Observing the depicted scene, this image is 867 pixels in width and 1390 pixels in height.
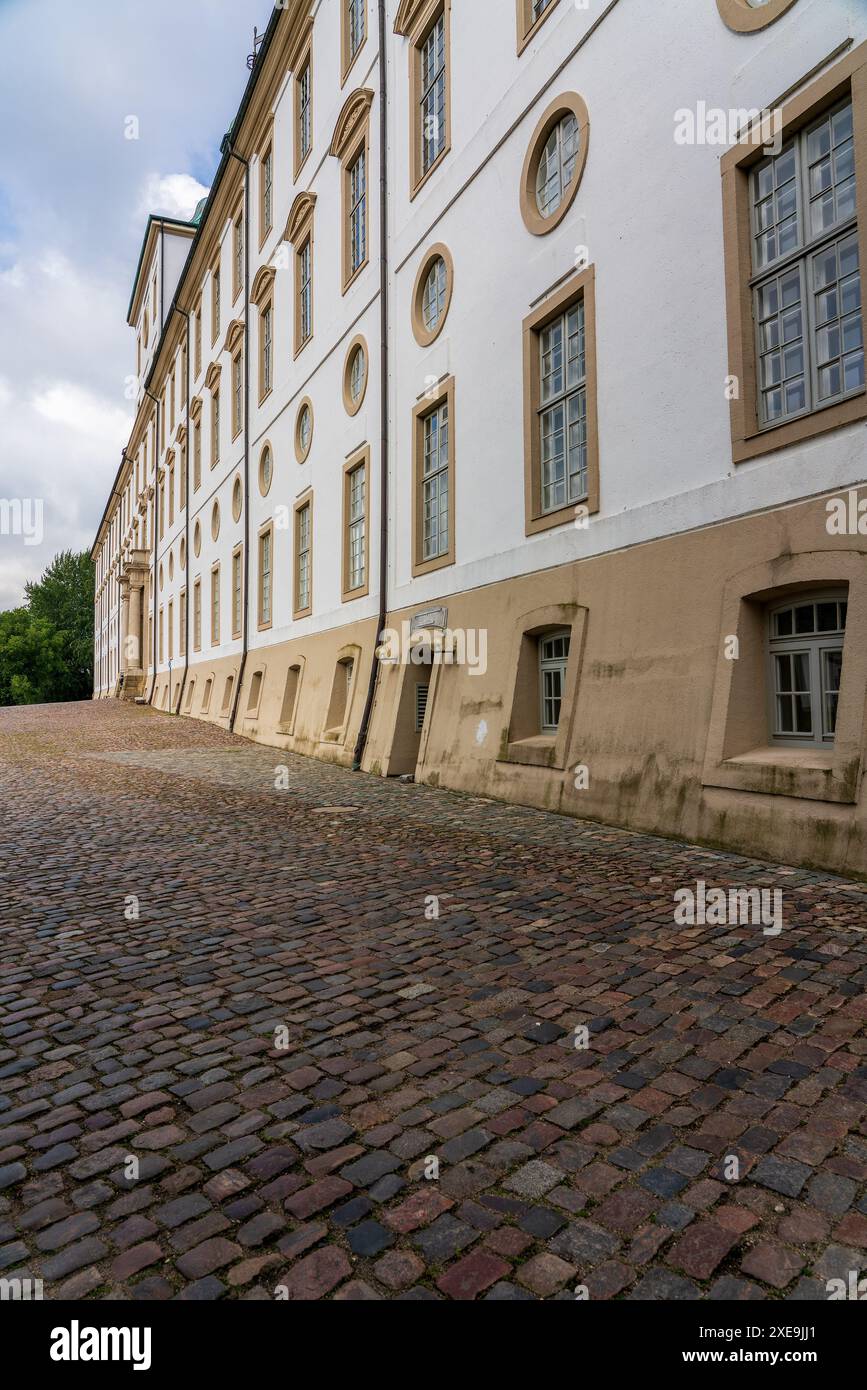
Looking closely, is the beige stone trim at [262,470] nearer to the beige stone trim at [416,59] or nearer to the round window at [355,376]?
the round window at [355,376]

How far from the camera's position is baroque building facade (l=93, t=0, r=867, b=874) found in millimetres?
6613

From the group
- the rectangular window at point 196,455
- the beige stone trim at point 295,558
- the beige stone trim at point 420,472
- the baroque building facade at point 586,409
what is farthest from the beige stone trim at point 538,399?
the rectangular window at point 196,455

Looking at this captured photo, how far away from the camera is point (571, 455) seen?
9859 millimetres

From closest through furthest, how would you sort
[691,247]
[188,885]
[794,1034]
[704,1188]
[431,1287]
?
[431,1287] → [704,1188] → [794,1034] → [188,885] → [691,247]

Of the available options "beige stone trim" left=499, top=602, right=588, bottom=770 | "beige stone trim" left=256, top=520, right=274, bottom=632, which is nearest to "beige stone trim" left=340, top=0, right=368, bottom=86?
"beige stone trim" left=256, top=520, right=274, bottom=632

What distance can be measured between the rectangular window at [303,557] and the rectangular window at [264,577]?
7.60 ft

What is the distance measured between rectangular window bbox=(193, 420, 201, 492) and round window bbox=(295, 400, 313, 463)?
13021 millimetres

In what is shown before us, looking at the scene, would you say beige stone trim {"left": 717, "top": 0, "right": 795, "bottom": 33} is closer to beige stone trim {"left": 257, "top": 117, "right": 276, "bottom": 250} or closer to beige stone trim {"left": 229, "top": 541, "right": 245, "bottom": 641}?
beige stone trim {"left": 257, "top": 117, "right": 276, "bottom": 250}

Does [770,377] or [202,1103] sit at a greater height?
[770,377]

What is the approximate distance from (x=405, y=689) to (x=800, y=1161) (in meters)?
11.4

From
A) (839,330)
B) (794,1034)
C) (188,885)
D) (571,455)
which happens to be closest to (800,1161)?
(794,1034)

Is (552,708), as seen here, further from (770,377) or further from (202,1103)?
(202,1103)

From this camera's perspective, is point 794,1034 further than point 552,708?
No

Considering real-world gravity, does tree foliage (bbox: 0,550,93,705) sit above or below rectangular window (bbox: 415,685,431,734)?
above
